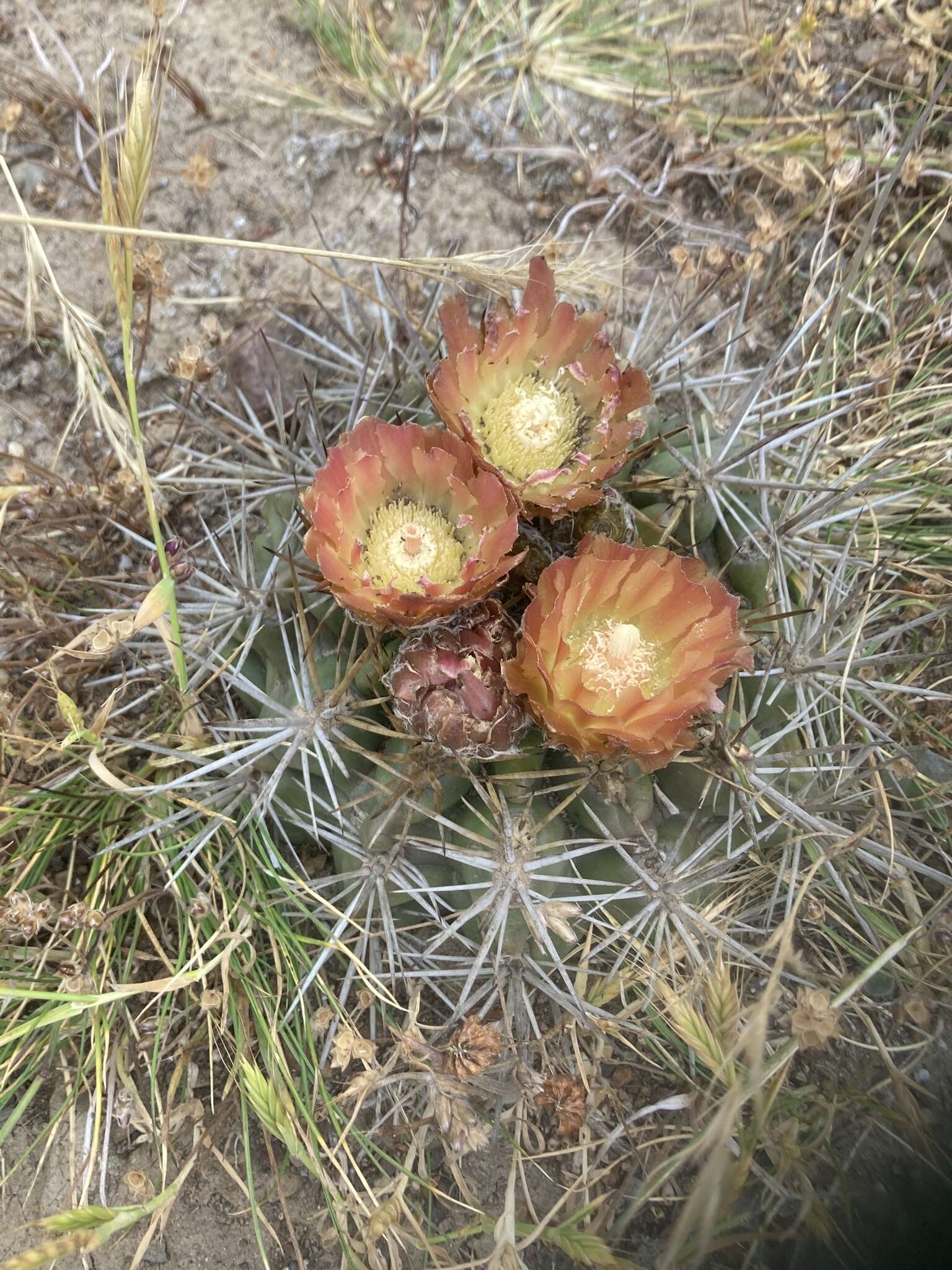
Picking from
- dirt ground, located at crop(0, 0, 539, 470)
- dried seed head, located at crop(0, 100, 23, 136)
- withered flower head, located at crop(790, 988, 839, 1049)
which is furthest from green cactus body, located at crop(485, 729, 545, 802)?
dried seed head, located at crop(0, 100, 23, 136)

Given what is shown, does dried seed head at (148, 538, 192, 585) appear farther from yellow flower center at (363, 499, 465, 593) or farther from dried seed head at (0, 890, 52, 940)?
dried seed head at (0, 890, 52, 940)

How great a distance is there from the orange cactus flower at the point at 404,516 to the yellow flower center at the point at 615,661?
5.5 inches

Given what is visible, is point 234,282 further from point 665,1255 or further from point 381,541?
point 665,1255

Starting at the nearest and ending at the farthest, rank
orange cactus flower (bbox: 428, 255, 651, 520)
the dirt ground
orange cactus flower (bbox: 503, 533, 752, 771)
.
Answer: orange cactus flower (bbox: 503, 533, 752, 771)
orange cactus flower (bbox: 428, 255, 651, 520)
the dirt ground

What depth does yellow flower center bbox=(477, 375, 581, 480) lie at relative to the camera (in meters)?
1.05

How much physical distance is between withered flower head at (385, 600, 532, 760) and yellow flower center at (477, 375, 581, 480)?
196mm

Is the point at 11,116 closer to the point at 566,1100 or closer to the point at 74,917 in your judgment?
the point at 74,917

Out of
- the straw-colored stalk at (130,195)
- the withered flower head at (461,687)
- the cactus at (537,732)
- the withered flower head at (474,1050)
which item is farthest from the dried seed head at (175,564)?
the withered flower head at (474,1050)

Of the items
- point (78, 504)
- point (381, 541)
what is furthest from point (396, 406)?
point (78, 504)

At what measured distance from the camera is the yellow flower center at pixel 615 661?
0.98 m

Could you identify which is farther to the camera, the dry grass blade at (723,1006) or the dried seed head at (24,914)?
the dried seed head at (24,914)

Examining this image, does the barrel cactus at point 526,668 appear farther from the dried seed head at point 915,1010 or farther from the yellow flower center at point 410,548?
the dried seed head at point 915,1010

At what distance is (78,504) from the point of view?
1.69m

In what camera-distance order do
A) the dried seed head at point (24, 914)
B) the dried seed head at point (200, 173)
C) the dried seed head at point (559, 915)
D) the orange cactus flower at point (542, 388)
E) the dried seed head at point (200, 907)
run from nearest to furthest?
the orange cactus flower at point (542, 388), the dried seed head at point (559, 915), the dried seed head at point (24, 914), the dried seed head at point (200, 907), the dried seed head at point (200, 173)
